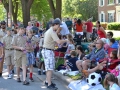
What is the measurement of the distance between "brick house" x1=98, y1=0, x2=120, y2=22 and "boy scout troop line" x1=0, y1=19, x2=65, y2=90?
39.4 m

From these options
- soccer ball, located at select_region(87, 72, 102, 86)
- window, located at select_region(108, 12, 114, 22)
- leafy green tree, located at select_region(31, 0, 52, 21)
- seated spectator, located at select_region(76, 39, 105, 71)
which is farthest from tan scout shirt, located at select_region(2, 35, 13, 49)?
window, located at select_region(108, 12, 114, 22)

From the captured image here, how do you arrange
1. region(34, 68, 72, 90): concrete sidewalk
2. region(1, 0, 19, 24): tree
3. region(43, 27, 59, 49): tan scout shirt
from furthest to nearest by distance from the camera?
region(1, 0, 19, 24): tree < region(34, 68, 72, 90): concrete sidewalk < region(43, 27, 59, 49): tan scout shirt

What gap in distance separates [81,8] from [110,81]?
2416 inches

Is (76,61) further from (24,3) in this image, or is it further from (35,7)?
(35,7)

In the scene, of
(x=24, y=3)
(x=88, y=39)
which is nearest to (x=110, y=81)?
(x=88, y=39)

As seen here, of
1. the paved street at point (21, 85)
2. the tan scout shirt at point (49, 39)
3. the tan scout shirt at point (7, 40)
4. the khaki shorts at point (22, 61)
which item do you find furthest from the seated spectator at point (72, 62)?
the tan scout shirt at point (7, 40)

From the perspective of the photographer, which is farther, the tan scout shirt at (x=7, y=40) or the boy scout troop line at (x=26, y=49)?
the tan scout shirt at (x=7, y=40)

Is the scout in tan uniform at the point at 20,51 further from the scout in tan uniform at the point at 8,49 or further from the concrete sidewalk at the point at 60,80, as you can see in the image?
the scout in tan uniform at the point at 8,49

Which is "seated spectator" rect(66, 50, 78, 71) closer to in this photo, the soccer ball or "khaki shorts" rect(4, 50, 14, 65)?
"khaki shorts" rect(4, 50, 14, 65)

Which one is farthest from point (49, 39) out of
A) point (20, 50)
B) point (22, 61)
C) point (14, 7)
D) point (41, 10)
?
point (41, 10)

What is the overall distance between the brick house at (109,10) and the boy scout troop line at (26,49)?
39.4m

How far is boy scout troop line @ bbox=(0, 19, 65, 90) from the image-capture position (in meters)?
8.45

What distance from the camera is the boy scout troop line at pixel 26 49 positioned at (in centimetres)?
845

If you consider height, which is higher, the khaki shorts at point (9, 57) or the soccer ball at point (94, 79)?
the khaki shorts at point (9, 57)
